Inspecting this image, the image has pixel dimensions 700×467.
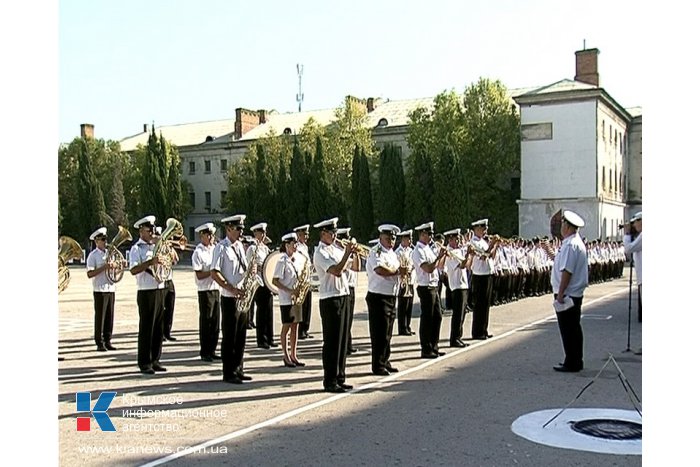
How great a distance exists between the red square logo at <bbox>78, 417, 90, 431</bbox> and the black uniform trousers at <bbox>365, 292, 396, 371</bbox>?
12.2 ft

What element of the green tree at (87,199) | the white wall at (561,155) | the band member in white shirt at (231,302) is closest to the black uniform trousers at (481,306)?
the band member in white shirt at (231,302)

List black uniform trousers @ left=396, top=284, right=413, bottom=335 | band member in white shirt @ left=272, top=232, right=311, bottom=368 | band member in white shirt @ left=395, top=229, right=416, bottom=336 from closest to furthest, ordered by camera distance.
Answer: band member in white shirt @ left=272, top=232, right=311, bottom=368, band member in white shirt @ left=395, top=229, right=416, bottom=336, black uniform trousers @ left=396, top=284, right=413, bottom=335

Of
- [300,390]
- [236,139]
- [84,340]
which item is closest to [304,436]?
[300,390]

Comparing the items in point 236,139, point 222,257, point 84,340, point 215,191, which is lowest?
point 84,340

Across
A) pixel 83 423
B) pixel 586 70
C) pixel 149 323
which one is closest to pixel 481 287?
pixel 149 323

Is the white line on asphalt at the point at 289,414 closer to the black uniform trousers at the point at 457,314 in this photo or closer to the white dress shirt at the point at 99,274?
the black uniform trousers at the point at 457,314

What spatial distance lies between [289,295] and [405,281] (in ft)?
6.06

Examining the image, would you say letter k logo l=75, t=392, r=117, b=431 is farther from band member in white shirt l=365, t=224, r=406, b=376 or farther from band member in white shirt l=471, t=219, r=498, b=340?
band member in white shirt l=471, t=219, r=498, b=340

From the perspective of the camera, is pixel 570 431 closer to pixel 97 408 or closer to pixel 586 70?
pixel 97 408

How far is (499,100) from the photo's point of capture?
5156 centimetres

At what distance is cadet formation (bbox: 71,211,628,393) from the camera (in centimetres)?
891

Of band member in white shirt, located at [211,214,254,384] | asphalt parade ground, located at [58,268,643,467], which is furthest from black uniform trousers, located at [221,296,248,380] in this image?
asphalt parade ground, located at [58,268,643,467]

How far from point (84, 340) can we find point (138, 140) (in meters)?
61.2

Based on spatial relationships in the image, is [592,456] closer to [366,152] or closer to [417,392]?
[417,392]
